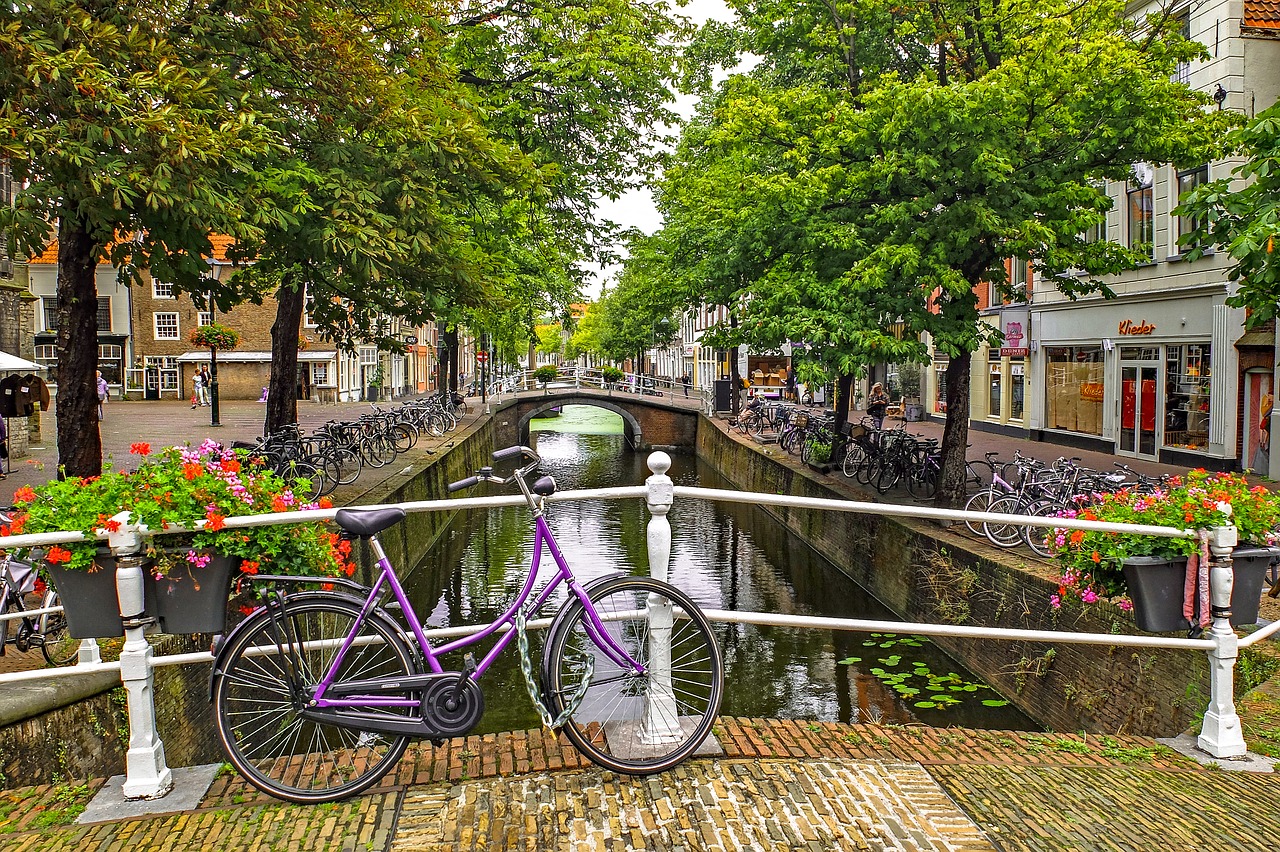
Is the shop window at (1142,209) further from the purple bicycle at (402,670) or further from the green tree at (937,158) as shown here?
the purple bicycle at (402,670)

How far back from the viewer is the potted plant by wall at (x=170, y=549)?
3.52 meters

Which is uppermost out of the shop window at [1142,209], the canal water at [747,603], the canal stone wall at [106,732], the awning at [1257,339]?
the shop window at [1142,209]

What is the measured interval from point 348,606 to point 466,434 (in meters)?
25.4

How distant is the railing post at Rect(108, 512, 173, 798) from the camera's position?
346 centimetres

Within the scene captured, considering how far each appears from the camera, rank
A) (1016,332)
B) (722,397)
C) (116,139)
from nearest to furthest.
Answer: (116,139) < (1016,332) < (722,397)

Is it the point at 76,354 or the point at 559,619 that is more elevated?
the point at 76,354

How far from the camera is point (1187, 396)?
757 inches

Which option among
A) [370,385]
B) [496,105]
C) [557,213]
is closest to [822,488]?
[557,213]

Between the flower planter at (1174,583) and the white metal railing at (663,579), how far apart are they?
0.11 meters

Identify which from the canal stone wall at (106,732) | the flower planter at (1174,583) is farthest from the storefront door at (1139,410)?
the canal stone wall at (106,732)

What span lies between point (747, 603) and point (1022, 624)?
18.6ft

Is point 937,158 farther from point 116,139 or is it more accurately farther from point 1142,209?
point 1142,209

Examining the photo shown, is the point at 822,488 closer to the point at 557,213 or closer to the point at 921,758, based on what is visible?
the point at 557,213

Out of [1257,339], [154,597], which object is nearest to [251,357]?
[1257,339]
